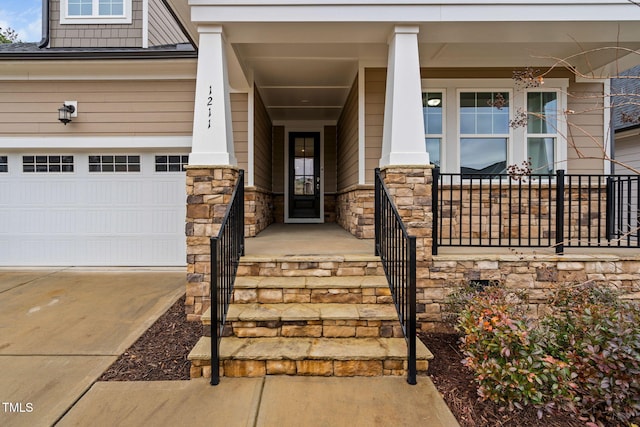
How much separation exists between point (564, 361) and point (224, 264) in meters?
2.47

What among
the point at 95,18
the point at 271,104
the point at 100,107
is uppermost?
the point at 95,18

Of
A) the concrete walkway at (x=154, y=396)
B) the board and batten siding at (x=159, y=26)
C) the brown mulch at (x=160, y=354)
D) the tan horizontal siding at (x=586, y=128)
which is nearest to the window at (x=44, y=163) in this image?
the board and batten siding at (x=159, y=26)

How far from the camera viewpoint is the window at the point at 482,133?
505cm

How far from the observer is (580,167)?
504 cm

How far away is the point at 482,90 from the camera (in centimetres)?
505

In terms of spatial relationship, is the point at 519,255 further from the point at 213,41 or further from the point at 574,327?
A: the point at 213,41

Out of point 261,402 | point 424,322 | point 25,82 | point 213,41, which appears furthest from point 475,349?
point 25,82

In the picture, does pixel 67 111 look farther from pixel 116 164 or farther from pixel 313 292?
pixel 313 292

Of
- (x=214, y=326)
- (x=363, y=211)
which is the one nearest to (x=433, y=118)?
(x=363, y=211)

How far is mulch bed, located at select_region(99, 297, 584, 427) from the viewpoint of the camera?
199 centimetres

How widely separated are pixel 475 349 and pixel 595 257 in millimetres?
2021

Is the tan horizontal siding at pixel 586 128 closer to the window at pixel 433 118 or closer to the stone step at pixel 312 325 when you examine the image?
the window at pixel 433 118

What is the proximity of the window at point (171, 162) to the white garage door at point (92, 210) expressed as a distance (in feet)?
0.05

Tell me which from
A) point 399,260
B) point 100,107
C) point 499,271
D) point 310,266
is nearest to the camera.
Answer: point 399,260
